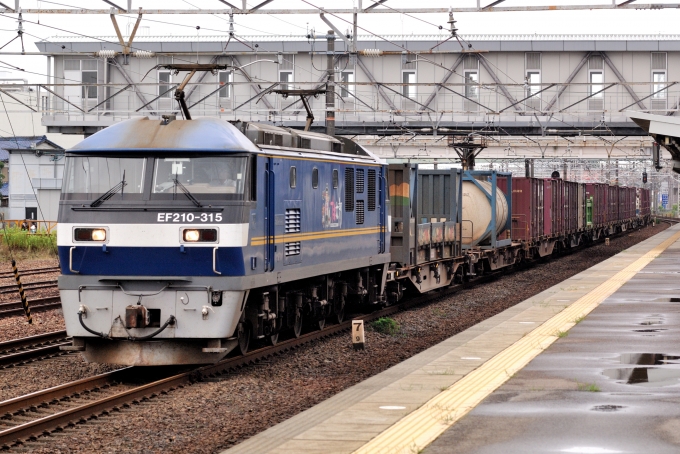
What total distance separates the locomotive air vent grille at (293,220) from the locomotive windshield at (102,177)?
2435 mm

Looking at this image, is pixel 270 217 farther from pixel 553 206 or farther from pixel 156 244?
pixel 553 206

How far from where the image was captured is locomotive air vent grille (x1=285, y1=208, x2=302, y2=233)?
49.1ft

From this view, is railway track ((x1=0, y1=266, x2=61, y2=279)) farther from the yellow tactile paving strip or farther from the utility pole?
the yellow tactile paving strip

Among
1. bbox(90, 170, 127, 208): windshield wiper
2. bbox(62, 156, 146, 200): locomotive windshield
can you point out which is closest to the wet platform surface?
bbox(62, 156, 146, 200): locomotive windshield

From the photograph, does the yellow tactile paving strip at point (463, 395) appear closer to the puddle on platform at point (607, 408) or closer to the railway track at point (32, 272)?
the puddle on platform at point (607, 408)

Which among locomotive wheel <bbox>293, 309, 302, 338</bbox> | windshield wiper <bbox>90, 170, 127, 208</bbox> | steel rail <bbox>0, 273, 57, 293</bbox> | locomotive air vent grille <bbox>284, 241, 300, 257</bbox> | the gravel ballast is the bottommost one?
the gravel ballast

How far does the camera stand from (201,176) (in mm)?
13359

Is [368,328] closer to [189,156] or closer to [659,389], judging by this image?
[189,156]

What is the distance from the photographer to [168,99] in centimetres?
5803

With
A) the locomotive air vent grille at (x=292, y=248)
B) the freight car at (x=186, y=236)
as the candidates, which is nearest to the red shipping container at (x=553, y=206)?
the freight car at (x=186, y=236)

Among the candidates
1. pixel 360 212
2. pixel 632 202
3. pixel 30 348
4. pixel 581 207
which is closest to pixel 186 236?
pixel 30 348

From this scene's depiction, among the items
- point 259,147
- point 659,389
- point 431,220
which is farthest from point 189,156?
point 431,220

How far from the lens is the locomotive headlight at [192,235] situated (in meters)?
13.1

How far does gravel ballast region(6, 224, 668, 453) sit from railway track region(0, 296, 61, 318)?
20.0 ft
